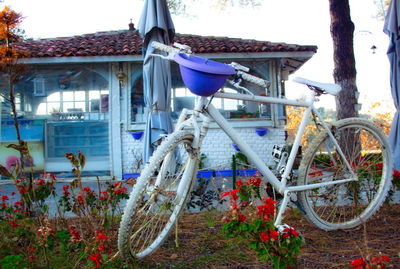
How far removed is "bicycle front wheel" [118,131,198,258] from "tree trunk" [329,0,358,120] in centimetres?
493

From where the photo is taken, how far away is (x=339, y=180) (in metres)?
2.72

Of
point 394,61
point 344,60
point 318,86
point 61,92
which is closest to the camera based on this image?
point 318,86

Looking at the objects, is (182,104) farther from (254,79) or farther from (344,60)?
(254,79)

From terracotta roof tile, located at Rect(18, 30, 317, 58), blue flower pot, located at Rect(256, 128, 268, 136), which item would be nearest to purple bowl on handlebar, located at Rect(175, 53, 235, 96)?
terracotta roof tile, located at Rect(18, 30, 317, 58)

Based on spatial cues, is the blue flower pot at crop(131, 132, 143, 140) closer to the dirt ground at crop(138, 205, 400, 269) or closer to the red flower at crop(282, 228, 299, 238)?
the dirt ground at crop(138, 205, 400, 269)

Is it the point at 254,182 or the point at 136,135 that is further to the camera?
the point at 136,135

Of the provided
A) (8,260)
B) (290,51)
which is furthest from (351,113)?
(8,260)

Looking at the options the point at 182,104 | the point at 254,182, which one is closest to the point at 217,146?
the point at 182,104

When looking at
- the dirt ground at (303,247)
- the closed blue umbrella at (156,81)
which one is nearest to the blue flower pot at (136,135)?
the closed blue umbrella at (156,81)

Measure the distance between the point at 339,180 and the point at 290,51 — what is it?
5567 mm

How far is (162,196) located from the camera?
2129 millimetres

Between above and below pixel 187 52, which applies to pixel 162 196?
below

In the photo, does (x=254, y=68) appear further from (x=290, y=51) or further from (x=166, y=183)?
(x=166, y=183)

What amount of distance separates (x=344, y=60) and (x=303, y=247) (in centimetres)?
493
